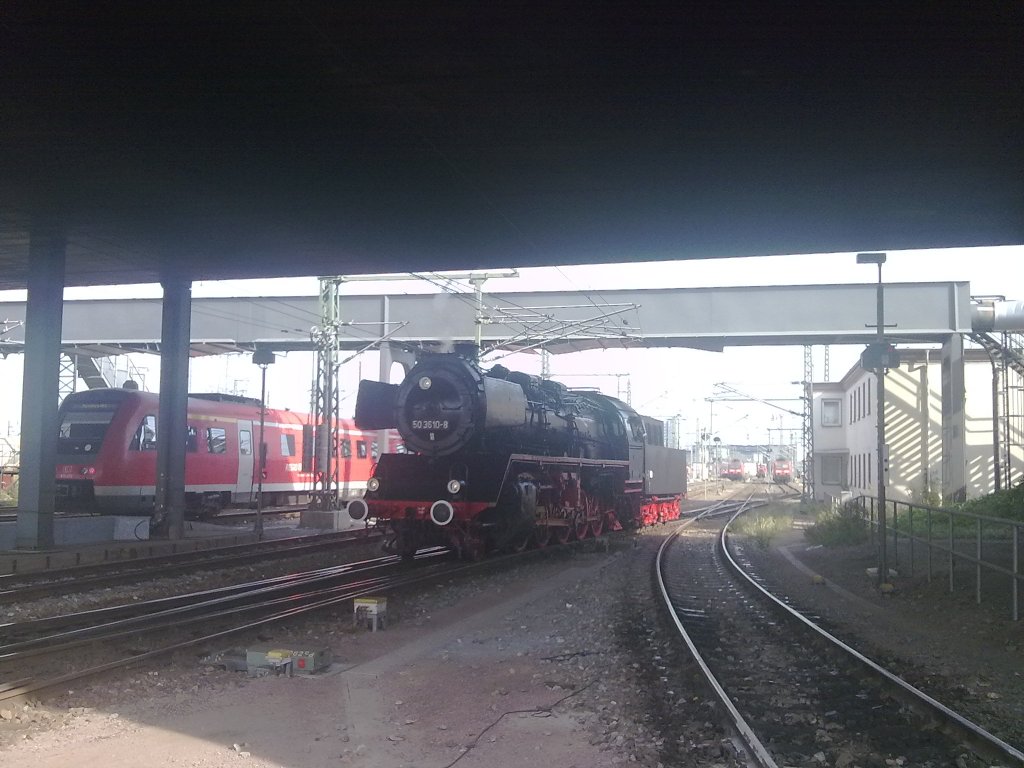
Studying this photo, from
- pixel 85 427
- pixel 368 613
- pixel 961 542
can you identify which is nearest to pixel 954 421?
pixel 961 542

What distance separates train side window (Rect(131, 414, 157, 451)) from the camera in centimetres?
2052

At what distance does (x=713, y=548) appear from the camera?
2073cm

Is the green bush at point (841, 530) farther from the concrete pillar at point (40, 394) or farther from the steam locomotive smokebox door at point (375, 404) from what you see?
the concrete pillar at point (40, 394)

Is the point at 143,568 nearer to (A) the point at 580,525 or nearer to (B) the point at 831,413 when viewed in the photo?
(A) the point at 580,525

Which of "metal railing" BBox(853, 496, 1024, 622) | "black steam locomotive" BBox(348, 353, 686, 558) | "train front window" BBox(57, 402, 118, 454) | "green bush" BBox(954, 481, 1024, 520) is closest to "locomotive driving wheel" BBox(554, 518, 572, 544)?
"black steam locomotive" BBox(348, 353, 686, 558)

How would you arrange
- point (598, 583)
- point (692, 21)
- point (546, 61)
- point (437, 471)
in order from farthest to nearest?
point (437, 471)
point (598, 583)
point (546, 61)
point (692, 21)

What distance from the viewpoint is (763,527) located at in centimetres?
2403

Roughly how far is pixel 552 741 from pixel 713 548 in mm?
15541

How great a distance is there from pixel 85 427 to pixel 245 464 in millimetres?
5136

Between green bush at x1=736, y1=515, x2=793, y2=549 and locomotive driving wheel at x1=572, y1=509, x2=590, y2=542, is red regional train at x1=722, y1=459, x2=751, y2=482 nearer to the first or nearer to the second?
green bush at x1=736, y1=515, x2=793, y2=549

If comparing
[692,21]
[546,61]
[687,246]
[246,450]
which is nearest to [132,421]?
[246,450]

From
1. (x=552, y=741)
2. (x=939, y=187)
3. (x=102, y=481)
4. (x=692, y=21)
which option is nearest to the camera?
(x=552, y=741)

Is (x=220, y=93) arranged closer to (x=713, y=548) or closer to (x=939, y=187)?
(x=939, y=187)

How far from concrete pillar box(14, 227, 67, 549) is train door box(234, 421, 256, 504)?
8.94 m
